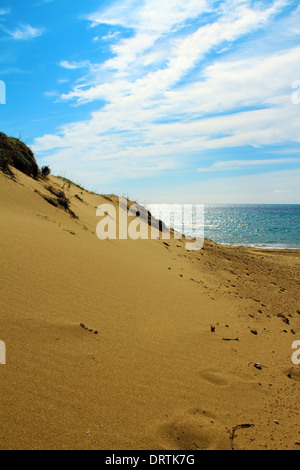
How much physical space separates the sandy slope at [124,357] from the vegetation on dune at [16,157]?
5.97ft

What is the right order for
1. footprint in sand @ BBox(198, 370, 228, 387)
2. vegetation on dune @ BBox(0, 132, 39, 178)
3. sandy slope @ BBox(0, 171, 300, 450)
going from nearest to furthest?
sandy slope @ BBox(0, 171, 300, 450) → footprint in sand @ BBox(198, 370, 228, 387) → vegetation on dune @ BBox(0, 132, 39, 178)

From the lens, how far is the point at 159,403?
2193 mm

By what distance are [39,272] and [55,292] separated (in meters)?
0.41

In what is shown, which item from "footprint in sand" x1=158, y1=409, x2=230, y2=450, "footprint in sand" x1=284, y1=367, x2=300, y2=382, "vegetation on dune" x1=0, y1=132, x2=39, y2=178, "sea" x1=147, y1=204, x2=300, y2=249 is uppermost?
"vegetation on dune" x1=0, y1=132, x2=39, y2=178

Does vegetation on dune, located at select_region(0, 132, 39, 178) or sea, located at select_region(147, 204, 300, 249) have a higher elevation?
vegetation on dune, located at select_region(0, 132, 39, 178)

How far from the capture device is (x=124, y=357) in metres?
2.61

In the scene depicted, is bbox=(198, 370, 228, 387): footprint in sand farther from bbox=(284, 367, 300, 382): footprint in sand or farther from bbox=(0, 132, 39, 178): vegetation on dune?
bbox=(0, 132, 39, 178): vegetation on dune

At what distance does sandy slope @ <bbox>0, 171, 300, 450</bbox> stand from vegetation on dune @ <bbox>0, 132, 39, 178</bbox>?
1.82 meters

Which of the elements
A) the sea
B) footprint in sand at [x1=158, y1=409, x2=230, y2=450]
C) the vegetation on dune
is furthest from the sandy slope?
the sea

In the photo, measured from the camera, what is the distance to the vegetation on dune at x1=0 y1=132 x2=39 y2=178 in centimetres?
677

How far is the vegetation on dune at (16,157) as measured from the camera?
6.77 metres

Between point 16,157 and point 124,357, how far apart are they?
668 cm
